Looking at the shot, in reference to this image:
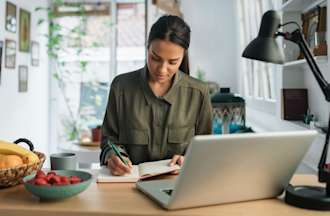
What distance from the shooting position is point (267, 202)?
1.11 m

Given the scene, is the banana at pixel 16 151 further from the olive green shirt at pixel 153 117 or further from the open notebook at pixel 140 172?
the olive green shirt at pixel 153 117

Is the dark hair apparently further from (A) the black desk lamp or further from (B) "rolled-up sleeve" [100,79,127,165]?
(A) the black desk lamp

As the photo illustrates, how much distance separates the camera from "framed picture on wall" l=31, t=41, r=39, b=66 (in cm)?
473

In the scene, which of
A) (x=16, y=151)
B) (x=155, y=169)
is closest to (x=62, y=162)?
(x=16, y=151)

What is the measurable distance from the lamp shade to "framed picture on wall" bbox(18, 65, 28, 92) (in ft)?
12.2

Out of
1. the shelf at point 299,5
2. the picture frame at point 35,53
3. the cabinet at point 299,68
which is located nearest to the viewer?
the cabinet at point 299,68

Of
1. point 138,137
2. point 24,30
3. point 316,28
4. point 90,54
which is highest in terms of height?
point 24,30

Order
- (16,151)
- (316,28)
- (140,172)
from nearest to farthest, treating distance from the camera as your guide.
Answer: (16,151) < (140,172) < (316,28)

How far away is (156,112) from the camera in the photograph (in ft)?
5.65

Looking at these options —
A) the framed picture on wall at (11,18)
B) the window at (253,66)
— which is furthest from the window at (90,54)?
the window at (253,66)

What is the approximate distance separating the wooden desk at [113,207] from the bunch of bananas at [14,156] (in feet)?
0.30

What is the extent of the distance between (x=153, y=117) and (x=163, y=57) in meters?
0.29

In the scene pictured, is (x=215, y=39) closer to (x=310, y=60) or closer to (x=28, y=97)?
(x=28, y=97)

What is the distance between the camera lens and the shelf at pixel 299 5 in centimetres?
229
